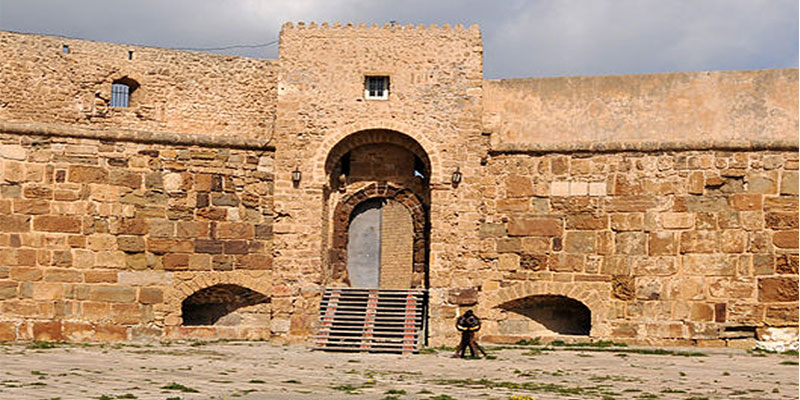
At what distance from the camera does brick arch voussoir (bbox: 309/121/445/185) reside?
17344 millimetres

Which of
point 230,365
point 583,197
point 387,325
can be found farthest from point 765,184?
point 230,365

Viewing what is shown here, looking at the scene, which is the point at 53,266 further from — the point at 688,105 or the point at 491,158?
the point at 688,105

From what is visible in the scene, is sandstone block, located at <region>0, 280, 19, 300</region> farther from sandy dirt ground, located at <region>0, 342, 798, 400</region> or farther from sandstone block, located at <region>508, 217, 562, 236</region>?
sandstone block, located at <region>508, 217, 562, 236</region>

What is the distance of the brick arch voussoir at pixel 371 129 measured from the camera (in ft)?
56.9

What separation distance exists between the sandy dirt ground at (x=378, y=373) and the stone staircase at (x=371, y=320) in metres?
→ 0.50

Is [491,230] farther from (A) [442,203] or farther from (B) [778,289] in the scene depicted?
(B) [778,289]

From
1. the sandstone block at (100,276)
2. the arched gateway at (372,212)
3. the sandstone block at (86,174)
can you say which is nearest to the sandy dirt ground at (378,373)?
the sandstone block at (100,276)

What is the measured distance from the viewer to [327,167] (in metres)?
17.7

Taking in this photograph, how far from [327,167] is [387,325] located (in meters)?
3.44

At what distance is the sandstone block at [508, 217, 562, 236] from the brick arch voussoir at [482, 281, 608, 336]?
96 cm

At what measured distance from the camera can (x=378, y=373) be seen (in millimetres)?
12359

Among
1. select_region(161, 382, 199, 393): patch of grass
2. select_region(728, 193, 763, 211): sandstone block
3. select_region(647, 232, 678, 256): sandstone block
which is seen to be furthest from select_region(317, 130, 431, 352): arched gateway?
select_region(161, 382, 199, 393): patch of grass

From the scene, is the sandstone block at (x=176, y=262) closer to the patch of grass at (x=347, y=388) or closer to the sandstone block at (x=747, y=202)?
the patch of grass at (x=347, y=388)

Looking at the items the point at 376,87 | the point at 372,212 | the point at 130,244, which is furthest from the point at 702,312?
the point at 130,244
